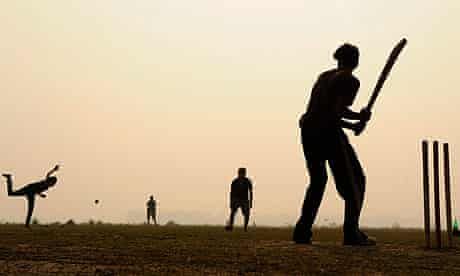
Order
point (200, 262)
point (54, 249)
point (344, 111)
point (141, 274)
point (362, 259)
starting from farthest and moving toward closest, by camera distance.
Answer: point (344, 111)
point (54, 249)
point (362, 259)
point (200, 262)
point (141, 274)

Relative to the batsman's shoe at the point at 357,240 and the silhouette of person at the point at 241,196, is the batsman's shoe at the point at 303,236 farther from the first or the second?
the silhouette of person at the point at 241,196

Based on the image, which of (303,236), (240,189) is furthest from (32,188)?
(303,236)

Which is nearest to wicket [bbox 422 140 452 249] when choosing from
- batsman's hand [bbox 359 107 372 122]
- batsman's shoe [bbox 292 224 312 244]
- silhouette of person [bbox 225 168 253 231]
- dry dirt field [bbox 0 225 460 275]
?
dry dirt field [bbox 0 225 460 275]

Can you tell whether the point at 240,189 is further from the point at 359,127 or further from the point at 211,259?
the point at 211,259

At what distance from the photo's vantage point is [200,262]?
9250mm

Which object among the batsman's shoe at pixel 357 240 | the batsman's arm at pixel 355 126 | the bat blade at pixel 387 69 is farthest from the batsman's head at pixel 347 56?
the batsman's shoe at pixel 357 240

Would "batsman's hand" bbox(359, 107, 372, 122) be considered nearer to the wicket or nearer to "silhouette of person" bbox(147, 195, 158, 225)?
the wicket

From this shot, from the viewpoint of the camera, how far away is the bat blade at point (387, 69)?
12906 millimetres

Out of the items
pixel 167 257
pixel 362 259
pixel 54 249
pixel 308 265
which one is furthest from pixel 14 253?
pixel 362 259

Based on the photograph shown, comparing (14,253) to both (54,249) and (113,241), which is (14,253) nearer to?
(54,249)

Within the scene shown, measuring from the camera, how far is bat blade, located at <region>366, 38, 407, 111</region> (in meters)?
12.9

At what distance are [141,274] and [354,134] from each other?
19.6 feet

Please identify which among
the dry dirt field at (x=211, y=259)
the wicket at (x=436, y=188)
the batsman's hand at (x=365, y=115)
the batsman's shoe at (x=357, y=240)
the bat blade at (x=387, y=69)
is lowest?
the dry dirt field at (x=211, y=259)

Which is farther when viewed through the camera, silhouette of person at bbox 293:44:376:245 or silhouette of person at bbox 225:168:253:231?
silhouette of person at bbox 225:168:253:231
